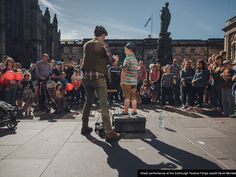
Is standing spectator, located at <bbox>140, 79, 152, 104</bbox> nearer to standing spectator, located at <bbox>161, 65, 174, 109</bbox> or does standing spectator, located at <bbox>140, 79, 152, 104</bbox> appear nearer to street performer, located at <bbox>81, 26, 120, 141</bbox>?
standing spectator, located at <bbox>161, 65, 174, 109</bbox>

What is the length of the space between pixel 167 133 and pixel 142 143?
1.15 metres

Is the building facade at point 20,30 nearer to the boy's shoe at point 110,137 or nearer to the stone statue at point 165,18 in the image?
the stone statue at point 165,18

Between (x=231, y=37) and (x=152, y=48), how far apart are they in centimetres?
2473

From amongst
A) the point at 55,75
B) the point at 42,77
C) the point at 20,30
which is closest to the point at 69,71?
the point at 55,75

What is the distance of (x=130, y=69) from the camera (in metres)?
7.00

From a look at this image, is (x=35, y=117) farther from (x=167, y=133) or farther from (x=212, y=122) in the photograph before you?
(x=212, y=122)

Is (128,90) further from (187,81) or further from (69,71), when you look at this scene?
(69,71)

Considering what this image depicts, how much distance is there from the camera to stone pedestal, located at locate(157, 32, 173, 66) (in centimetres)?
2108

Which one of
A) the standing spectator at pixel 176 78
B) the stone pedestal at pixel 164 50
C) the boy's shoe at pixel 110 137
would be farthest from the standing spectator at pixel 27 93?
the stone pedestal at pixel 164 50

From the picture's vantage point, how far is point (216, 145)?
5.25m

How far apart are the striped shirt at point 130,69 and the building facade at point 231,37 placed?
48726mm

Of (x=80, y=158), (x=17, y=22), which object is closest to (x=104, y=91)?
(x=80, y=158)

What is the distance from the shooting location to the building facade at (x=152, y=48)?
7531cm

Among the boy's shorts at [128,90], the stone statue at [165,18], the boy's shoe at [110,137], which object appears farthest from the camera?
the stone statue at [165,18]
